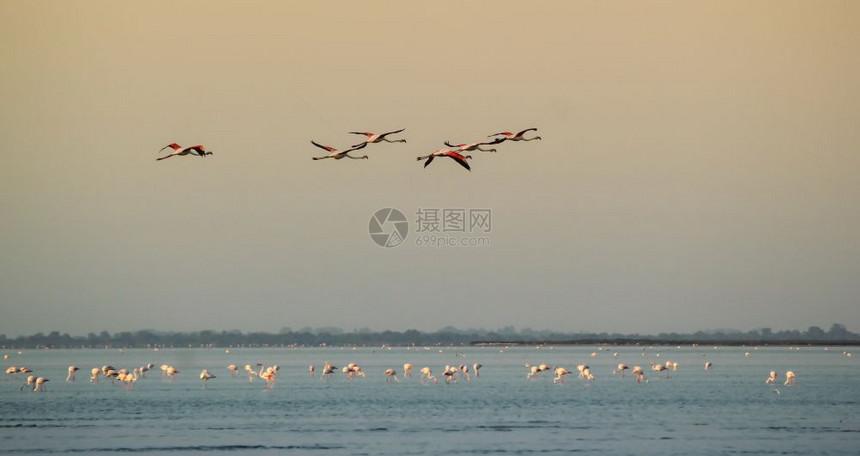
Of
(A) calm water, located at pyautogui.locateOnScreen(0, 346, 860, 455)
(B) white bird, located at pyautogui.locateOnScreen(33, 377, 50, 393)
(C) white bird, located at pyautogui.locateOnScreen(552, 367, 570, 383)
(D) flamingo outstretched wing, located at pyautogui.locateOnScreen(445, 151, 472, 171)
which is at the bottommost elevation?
(A) calm water, located at pyautogui.locateOnScreen(0, 346, 860, 455)

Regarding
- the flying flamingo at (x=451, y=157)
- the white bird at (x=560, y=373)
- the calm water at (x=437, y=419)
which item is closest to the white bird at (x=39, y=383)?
the calm water at (x=437, y=419)

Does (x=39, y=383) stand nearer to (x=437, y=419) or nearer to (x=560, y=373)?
(x=437, y=419)

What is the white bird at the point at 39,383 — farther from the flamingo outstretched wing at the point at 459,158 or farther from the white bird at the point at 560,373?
the flamingo outstretched wing at the point at 459,158

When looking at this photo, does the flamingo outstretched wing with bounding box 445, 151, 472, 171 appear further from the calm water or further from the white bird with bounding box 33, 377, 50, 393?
the white bird with bounding box 33, 377, 50, 393

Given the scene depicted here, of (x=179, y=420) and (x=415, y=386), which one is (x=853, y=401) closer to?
(x=415, y=386)

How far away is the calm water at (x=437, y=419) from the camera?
136 ft

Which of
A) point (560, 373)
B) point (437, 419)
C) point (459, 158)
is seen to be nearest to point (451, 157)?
point (459, 158)

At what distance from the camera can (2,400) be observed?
63.9 meters

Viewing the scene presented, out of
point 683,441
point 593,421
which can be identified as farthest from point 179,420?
point 683,441

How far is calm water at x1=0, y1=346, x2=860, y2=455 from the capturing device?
136ft

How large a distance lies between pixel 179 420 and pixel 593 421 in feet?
57.7

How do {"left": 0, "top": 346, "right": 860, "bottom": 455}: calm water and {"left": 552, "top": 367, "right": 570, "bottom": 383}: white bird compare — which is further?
{"left": 552, "top": 367, "right": 570, "bottom": 383}: white bird

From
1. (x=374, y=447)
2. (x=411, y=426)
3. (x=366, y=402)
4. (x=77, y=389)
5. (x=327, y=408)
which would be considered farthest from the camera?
(x=77, y=389)

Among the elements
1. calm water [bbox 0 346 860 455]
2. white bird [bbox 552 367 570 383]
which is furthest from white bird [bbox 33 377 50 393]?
white bird [bbox 552 367 570 383]
